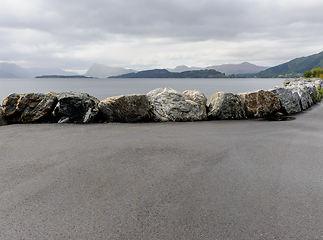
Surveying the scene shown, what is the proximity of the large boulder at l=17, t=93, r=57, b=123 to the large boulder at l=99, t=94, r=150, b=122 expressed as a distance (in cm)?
191

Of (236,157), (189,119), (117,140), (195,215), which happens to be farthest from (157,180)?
(189,119)

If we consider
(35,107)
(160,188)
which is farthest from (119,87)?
(160,188)

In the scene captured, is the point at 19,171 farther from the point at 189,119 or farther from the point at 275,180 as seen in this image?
the point at 189,119

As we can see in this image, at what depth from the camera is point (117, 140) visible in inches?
206

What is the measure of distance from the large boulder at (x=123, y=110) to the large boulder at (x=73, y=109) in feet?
1.30

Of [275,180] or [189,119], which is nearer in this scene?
[275,180]

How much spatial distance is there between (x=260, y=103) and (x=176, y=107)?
4007 mm

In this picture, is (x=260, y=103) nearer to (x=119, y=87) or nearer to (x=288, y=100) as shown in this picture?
(x=288, y=100)

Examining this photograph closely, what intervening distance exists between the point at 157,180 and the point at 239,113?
661 centimetres

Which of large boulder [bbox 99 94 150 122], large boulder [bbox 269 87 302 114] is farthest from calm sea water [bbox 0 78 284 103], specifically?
large boulder [bbox 99 94 150 122]

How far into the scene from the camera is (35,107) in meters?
7.57

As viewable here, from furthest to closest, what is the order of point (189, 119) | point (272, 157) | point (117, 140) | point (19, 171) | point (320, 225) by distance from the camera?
point (189, 119) → point (117, 140) → point (272, 157) → point (19, 171) → point (320, 225)

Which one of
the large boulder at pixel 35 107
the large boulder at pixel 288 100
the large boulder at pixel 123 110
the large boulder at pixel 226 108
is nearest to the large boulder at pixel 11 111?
the large boulder at pixel 35 107

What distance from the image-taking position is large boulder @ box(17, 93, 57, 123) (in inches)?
290
